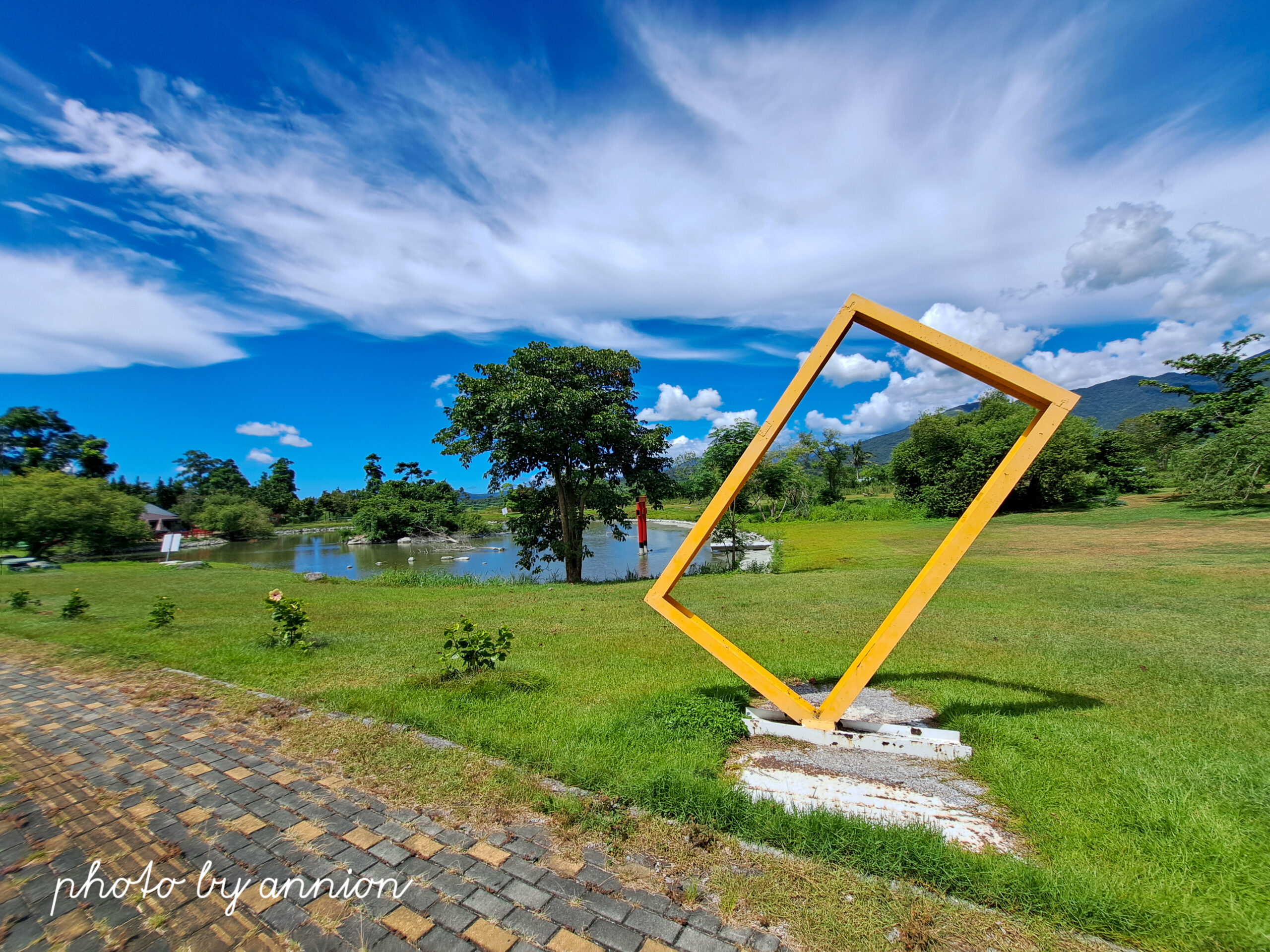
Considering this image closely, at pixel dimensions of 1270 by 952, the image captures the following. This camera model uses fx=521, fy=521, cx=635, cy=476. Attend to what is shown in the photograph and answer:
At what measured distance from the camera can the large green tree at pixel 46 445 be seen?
135 feet

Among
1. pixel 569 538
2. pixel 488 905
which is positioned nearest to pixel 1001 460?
pixel 569 538

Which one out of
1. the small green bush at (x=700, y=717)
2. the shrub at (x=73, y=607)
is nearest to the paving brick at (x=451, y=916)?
the small green bush at (x=700, y=717)

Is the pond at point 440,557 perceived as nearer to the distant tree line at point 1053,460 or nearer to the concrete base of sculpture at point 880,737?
the distant tree line at point 1053,460

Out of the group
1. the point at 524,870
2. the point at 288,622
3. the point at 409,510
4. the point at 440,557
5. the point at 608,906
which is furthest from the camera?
the point at 409,510

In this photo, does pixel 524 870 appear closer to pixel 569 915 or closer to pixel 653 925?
pixel 569 915

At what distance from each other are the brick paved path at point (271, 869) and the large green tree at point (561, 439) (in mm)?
10630

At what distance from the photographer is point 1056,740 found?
145 inches

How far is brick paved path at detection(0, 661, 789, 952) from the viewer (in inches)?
84.0

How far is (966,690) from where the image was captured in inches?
193

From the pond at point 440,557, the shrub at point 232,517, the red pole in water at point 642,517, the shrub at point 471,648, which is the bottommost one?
the pond at point 440,557

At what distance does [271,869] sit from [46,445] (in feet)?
205

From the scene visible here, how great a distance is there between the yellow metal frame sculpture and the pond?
42.6 feet

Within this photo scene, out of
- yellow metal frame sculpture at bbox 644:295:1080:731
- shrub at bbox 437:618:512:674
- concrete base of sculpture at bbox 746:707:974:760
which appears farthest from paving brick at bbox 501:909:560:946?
shrub at bbox 437:618:512:674

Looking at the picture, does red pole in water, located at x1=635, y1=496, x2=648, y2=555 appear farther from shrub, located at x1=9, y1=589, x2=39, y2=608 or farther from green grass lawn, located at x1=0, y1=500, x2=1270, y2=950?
shrub, located at x1=9, y1=589, x2=39, y2=608
